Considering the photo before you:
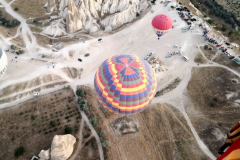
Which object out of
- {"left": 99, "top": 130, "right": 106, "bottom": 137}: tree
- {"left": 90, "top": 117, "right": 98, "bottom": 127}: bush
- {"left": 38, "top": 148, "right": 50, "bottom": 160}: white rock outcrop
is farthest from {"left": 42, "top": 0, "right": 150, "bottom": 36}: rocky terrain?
{"left": 38, "top": 148, "right": 50, "bottom": 160}: white rock outcrop

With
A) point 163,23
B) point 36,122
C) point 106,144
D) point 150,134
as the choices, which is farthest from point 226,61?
point 36,122

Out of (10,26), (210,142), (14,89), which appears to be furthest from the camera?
(10,26)

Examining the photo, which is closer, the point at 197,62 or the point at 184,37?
the point at 197,62

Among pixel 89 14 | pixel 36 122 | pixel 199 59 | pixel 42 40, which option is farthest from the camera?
pixel 89 14

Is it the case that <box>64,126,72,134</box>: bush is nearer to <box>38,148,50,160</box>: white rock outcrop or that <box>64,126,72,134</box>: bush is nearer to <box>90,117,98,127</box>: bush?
<box>90,117,98,127</box>: bush

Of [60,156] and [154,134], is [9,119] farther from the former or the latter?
[154,134]

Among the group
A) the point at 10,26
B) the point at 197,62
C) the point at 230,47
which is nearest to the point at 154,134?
the point at 197,62

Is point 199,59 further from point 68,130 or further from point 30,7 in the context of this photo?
point 30,7
